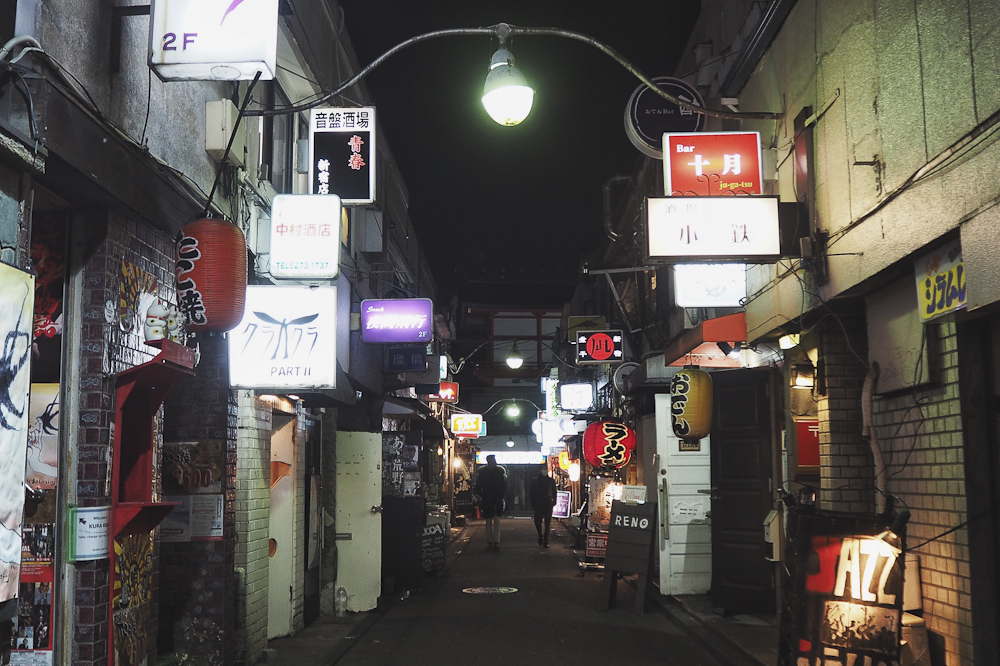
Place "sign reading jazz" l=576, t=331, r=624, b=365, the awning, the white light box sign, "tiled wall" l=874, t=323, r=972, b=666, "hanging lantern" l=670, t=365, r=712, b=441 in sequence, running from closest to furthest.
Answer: "tiled wall" l=874, t=323, r=972, b=666 < the awning < "hanging lantern" l=670, t=365, r=712, b=441 < the white light box sign < "sign reading jazz" l=576, t=331, r=624, b=365

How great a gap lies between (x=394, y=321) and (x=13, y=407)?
1226cm

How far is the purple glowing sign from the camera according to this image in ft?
55.7

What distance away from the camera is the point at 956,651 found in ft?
22.0

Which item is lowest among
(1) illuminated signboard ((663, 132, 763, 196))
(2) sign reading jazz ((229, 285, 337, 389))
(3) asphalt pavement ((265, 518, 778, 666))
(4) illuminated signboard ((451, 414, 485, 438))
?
(3) asphalt pavement ((265, 518, 778, 666))

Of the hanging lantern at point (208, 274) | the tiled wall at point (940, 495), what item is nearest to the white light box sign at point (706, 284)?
the tiled wall at point (940, 495)

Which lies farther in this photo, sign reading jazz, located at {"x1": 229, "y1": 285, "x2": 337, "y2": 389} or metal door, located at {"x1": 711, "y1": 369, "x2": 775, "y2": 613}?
metal door, located at {"x1": 711, "y1": 369, "x2": 775, "y2": 613}

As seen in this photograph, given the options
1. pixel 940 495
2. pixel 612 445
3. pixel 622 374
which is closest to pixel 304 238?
pixel 940 495

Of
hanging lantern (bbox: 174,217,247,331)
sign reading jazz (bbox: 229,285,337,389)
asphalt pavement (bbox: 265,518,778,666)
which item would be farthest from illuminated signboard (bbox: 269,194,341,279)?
asphalt pavement (bbox: 265,518,778,666)

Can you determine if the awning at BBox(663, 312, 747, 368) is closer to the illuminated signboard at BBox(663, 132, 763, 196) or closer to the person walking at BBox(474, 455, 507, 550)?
the illuminated signboard at BBox(663, 132, 763, 196)

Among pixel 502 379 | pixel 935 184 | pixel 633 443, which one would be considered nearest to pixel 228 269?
pixel 935 184

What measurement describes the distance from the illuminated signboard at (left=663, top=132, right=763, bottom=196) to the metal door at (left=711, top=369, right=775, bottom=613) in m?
4.34

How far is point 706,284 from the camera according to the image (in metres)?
13.6

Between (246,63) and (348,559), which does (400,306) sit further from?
(246,63)

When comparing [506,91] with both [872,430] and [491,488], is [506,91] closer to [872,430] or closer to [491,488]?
[872,430]
